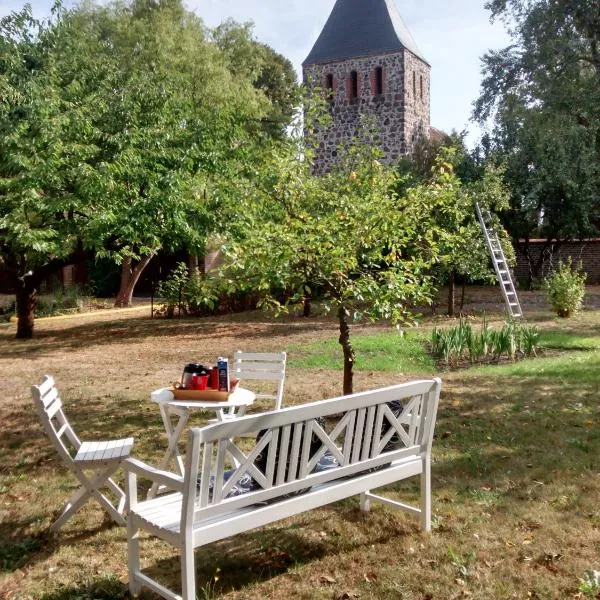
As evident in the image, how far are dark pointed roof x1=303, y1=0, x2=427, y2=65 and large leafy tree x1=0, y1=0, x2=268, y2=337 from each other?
62.9ft

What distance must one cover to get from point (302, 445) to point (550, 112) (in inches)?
574

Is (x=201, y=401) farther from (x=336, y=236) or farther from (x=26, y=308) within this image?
(x=26, y=308)

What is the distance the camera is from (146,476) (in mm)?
3488

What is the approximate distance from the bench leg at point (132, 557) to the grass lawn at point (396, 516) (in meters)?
0.07

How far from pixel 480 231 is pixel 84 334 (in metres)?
10.2

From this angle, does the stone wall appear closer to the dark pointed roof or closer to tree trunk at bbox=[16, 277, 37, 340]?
the dark pointed roof

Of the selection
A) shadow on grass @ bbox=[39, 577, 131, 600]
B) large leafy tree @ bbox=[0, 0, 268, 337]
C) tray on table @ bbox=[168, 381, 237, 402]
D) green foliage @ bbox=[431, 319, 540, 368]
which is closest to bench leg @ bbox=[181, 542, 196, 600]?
shadow on grass @ bbox=[39, 577, 131, 600]

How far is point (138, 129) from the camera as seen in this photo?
44.6ft

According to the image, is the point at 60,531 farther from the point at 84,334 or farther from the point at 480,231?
the point at 480,231

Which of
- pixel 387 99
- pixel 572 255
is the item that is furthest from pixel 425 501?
pixel 387 99

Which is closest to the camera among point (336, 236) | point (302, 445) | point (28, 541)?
point (302, 445)

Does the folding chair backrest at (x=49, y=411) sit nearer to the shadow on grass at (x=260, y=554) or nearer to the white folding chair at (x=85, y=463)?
the white folding chair at (x=85, y=463)

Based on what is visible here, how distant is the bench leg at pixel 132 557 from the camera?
353 cm

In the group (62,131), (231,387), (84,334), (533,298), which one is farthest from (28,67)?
(533,298)
